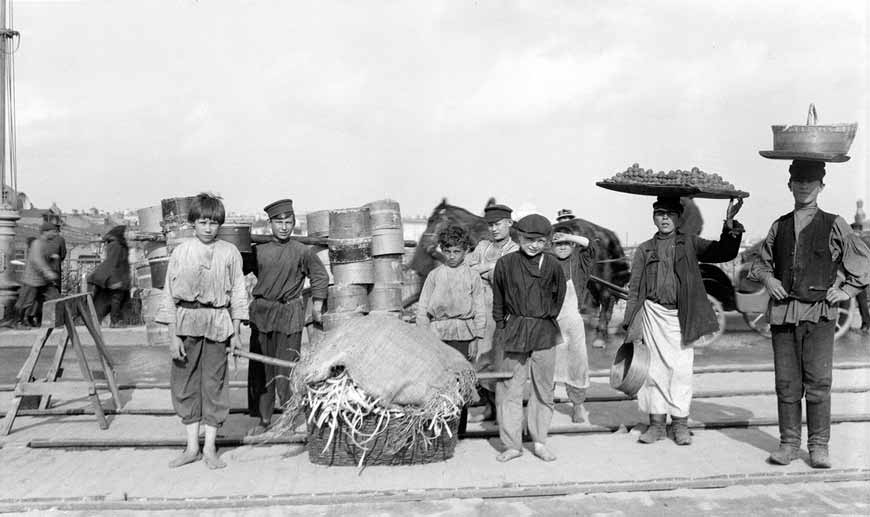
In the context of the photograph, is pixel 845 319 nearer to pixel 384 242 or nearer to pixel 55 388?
pixel 384 242

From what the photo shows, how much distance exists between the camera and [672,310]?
5.67m

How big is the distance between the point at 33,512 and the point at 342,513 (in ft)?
5.33

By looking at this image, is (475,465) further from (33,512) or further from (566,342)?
(33,512)

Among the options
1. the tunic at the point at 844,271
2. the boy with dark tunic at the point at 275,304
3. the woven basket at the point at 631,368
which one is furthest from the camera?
the boy with dark tunic at the point at 275,304

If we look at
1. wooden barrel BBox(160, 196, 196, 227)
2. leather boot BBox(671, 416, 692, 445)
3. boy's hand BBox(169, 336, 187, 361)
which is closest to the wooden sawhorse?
wooden barrel BBox(160, 196, 196, 227)

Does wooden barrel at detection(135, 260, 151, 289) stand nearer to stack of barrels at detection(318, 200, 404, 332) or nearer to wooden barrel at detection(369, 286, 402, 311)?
stack of barrels at detection(318, 200, 404, 332)

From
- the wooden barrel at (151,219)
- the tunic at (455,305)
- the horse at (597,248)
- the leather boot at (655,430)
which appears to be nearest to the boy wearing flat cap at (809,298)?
the leather boot at (655,430)

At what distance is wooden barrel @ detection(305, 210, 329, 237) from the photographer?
794 cm

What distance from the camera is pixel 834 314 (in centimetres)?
500

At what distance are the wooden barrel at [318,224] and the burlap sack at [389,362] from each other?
2.92 metres

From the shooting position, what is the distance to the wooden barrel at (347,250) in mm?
7273

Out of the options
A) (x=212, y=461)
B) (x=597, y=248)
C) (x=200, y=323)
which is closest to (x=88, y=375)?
(x=200, y=323)

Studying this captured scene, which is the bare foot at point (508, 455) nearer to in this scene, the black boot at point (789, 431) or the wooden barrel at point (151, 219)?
the black boot at point (789, 431)

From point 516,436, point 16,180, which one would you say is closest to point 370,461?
point 516,436
